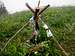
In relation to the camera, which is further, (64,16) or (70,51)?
(64,16)

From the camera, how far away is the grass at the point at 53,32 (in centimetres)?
997

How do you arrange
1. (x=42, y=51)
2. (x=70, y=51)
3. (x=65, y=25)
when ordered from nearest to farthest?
1. (x=42, y=51)
2. (x=70, y=51)
3. (x=65, y=25)

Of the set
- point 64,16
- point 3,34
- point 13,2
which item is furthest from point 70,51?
point 13,2

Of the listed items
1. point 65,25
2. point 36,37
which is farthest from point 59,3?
point 36,37

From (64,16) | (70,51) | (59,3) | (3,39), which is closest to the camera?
(70,51)

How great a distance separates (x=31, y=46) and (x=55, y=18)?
13.0 feet

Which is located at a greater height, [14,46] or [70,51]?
[14,46]

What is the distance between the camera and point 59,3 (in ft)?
67.2

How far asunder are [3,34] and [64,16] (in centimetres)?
349

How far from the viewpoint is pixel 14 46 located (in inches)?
396

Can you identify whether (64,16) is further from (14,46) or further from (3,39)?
(14,46)

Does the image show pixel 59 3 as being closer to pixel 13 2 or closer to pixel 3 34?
pixel 13 2

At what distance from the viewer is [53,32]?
11.9 m

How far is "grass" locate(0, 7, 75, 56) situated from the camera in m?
→ 9.97
